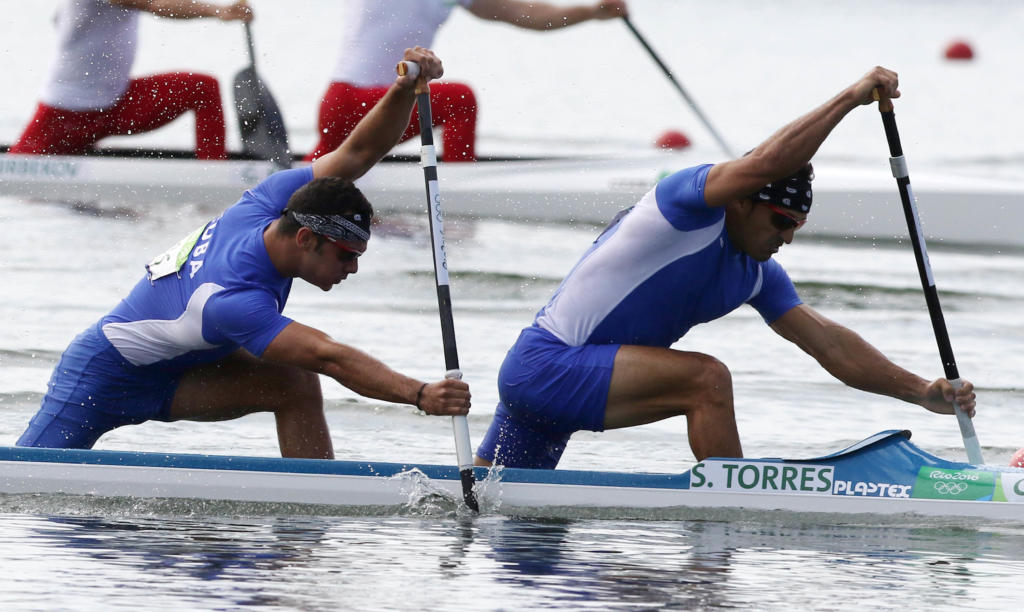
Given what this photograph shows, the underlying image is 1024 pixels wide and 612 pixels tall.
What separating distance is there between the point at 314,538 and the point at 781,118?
19.7 meters

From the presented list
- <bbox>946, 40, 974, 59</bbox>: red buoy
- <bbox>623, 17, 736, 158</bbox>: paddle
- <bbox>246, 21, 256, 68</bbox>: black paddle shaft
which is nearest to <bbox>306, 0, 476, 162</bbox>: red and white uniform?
<bbox>246, 21, 256, 68</bbox>: black paddle shaft

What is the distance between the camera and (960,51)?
95.8 feet

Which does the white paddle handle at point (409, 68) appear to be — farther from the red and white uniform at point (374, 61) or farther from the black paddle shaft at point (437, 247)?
the red and white uniform at point (374, 61)

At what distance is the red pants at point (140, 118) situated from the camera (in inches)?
463

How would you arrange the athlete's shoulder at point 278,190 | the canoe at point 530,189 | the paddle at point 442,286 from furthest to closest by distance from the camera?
the canoe at point 530,189
the athlete's shoulder at point 278,190
the paddle at point 442,286

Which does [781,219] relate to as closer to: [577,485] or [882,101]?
[882,101]

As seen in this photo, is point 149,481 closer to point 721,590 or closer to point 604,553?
point 604,553

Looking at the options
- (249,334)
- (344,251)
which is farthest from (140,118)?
(249,334)

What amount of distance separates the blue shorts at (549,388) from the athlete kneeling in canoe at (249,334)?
0.79 feet

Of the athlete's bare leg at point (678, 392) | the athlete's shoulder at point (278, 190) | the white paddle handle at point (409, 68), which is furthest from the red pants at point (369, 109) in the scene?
the athlete's bare leg at point (678, 392)

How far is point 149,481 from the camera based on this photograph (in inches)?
218

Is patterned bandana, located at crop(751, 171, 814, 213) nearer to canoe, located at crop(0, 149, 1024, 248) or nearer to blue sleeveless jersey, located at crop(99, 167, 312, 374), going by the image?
blue sleeveless jersey, located at crop(99, 167, 312, 374)

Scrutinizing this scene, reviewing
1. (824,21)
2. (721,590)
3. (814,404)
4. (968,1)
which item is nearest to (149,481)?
(721,590)

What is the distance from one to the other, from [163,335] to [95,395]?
1.20 feet
